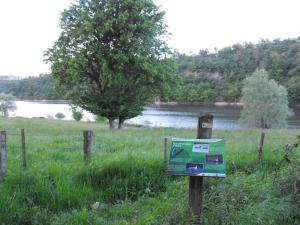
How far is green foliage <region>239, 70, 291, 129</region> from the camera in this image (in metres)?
Answer: 58.0

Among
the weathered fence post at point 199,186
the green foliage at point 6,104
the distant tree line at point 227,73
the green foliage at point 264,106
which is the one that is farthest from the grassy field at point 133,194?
the distant tree line at point 227,73

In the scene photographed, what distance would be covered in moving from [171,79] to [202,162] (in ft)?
77.9

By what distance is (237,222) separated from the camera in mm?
4852

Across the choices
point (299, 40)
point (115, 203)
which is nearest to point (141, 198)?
point (115, 203)

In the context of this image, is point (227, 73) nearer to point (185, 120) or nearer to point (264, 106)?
point (185, 120)

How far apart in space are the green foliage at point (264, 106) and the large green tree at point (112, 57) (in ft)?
111

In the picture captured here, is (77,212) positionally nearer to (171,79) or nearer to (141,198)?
(141,198)

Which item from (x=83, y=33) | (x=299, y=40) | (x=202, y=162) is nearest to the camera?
(x=202, y=162)

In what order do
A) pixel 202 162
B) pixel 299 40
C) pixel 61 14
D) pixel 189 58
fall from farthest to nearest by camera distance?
pixel 189 58 → pixel 299 40 → pixel 61 14 → pixel 202 162

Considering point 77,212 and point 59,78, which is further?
point 59,78

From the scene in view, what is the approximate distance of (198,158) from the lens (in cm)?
451

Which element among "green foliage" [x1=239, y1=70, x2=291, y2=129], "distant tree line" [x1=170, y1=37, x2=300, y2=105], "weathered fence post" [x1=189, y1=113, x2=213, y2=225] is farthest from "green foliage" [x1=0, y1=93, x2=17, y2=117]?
"weathered fence post" [x1=189, y1=113, x2=213, y2=225]

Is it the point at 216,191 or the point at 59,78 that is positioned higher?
the point at 59,78

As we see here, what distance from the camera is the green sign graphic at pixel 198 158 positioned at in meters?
4.48
